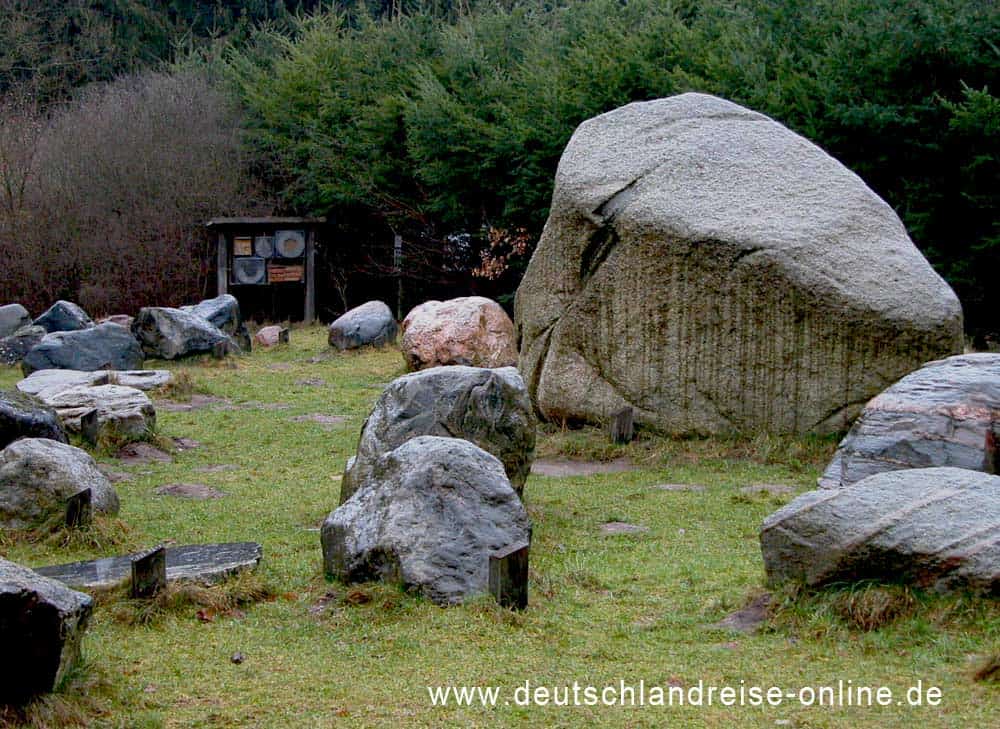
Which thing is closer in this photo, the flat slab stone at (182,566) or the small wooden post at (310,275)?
the flat slab stone at (182,566)

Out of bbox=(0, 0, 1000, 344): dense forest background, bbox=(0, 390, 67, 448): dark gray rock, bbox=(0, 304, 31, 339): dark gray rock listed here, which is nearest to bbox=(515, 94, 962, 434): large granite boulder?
bbox=(0, 0, 1000, 344): dense forest background

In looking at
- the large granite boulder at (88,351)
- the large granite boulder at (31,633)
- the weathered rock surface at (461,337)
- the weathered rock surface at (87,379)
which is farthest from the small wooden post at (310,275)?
the large granite boulder at (31,633)

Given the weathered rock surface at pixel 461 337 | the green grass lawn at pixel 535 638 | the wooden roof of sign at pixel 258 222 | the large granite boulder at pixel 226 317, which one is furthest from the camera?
the wooden roof of sign at pixel 258 222

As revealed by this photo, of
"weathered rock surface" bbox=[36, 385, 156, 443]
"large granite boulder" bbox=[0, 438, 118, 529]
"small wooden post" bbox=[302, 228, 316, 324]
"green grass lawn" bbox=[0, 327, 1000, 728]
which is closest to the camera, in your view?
"green grass lawn" bbox=[0, 327, 1000, 728]

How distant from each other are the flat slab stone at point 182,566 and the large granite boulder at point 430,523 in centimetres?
47

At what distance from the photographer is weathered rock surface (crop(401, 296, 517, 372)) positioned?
1360cm

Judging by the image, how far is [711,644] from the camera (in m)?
5.04

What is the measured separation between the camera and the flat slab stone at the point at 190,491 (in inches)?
334

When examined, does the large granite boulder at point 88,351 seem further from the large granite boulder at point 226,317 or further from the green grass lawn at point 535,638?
the green grass lawn at point 535,638

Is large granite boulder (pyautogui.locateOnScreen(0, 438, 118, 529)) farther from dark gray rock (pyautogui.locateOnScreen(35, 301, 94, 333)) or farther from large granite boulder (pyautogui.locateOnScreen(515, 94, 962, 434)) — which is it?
dark gray rock (pyautogui.locateOnScreen(35, 301, 94, 333))

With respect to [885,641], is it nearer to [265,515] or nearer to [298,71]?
[265,515]

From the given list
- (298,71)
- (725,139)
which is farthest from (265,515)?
(298,71)

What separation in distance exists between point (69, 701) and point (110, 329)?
1045 centimetres

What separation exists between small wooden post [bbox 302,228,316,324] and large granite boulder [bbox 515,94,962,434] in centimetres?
971
